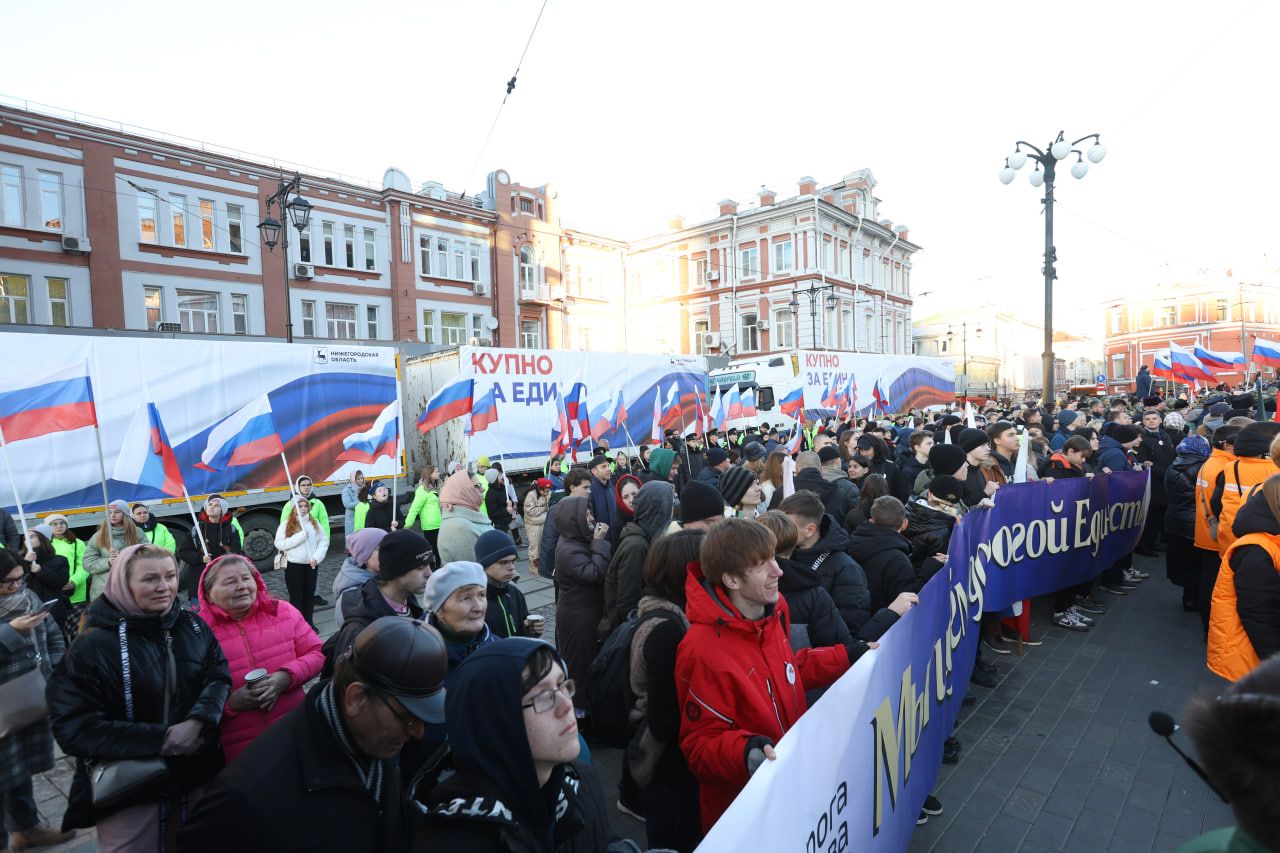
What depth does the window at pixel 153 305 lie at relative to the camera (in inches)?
888

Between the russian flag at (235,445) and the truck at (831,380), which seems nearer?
the russian flag at (235,445)

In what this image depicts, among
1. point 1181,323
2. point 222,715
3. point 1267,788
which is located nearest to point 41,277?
point 222,715

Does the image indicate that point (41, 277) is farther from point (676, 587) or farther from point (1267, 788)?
point (1267, 788)

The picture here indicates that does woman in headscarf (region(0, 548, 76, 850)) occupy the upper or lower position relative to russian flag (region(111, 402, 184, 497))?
lower

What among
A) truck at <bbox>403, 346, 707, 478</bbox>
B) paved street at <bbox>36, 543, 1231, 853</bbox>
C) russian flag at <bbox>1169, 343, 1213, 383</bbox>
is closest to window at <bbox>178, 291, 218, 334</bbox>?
truck at <bbox>403, 346, 707, 478</bbox>

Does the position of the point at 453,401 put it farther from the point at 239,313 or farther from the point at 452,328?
the point at 452,328

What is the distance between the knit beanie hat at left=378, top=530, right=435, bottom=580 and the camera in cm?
345

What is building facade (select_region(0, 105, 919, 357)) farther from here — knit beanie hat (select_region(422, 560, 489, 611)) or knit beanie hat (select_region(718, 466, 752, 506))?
knit beanie hat (select_region(422, 560, 489, 611))

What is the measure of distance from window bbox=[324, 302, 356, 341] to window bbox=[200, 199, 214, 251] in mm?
4422

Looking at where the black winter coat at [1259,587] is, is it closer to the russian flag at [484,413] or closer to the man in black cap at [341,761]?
the man in black cap at [341,761]

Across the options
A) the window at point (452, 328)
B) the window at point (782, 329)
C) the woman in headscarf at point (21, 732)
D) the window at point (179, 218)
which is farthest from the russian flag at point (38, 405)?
the window at point (782, 329)

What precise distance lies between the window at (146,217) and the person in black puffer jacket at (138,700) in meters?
25.4

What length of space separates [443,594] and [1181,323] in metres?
85.9

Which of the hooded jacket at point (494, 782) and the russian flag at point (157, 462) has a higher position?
the russian flag at point (157, 462)
